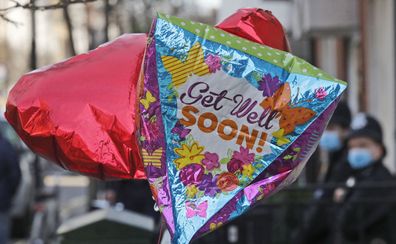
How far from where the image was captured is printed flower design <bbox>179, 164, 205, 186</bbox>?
11.7ft

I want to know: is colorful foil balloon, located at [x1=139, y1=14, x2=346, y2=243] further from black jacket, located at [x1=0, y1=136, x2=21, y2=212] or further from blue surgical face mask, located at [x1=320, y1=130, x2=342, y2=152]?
black jacket, located at [x1=0, y1=136, x2=21, y2=212]

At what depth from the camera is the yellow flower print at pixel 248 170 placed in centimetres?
358

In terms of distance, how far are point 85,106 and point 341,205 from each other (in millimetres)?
4894

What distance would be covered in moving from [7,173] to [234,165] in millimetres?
7069

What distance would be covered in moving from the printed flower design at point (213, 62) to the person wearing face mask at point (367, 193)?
4.80 meters

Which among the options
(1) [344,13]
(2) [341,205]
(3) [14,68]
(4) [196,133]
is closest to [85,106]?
(4) [196,133]

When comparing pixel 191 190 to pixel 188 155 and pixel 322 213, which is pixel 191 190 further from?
pixel 322 213

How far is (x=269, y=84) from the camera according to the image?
354 centimetres

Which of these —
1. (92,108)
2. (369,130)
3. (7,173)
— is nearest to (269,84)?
(92,108)

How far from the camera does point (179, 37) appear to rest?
3.53 meters

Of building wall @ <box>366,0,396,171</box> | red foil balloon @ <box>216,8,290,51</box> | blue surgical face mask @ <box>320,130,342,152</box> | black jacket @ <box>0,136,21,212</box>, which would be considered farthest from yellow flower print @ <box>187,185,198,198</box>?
building wall @ <box>366,0,396,171</box>

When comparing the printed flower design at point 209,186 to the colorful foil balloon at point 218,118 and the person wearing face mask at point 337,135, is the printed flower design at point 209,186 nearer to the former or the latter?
the colorful foil balloon at point 218,118

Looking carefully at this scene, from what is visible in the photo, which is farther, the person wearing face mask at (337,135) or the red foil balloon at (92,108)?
the person wearing face mask at (337,135)

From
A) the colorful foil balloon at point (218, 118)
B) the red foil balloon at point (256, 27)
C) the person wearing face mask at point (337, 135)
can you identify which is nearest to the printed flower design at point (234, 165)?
the colorful foil balloon at point (218, 118)
